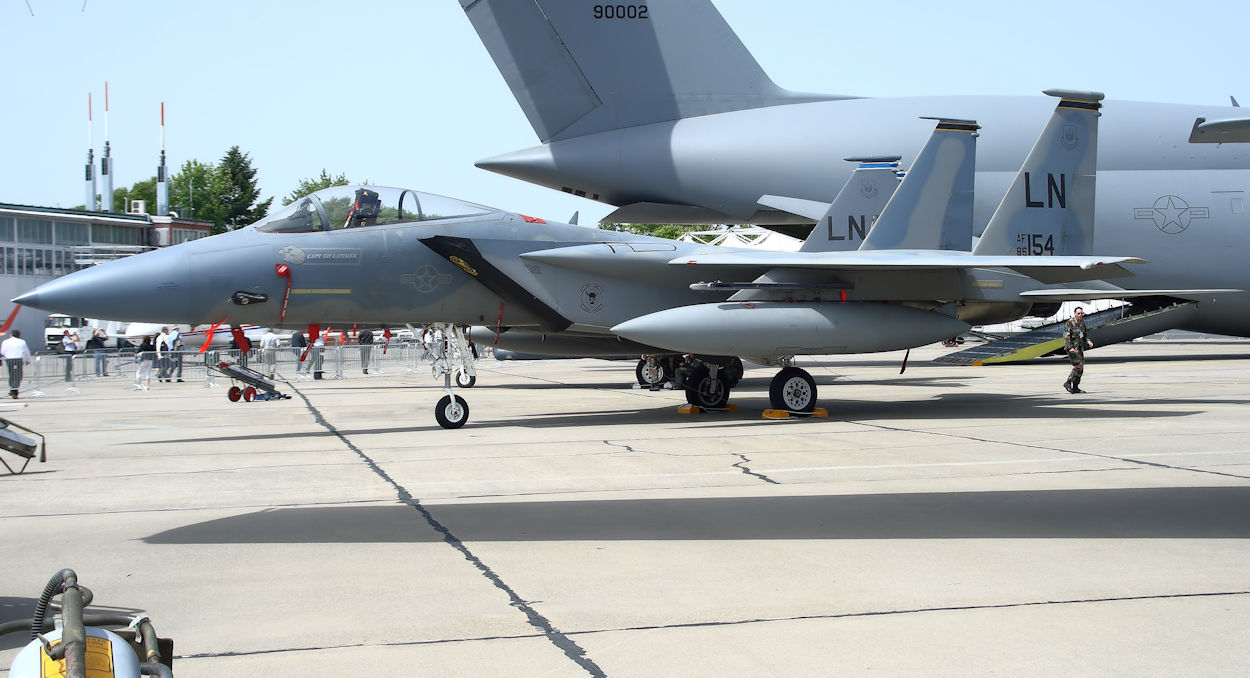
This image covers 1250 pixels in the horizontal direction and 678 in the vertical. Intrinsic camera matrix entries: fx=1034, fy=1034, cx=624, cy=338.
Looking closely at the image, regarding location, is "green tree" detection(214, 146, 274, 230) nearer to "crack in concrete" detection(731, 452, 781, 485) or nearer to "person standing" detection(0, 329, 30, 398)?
"person standing" detection(0, 329, 30, 398)

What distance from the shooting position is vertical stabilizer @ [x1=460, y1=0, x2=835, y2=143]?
65.0ft

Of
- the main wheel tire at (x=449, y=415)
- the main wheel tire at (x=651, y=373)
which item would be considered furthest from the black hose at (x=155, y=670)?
the main wheel tire at (x=651, y=373)

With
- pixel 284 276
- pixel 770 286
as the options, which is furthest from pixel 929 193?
pixel 284 276

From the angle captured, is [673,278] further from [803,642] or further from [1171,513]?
[803,642]

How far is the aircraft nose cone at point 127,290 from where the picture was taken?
1026 centimetres

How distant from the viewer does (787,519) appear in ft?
21.0

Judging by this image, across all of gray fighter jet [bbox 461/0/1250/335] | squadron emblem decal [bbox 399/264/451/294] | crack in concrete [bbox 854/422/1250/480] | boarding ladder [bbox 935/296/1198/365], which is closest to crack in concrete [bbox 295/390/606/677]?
squadron emblem decal [bbox 399/264/451/294]

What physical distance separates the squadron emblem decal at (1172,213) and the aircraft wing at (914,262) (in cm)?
704

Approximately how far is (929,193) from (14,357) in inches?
767

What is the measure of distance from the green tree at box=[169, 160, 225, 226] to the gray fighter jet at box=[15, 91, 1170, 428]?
280 feet

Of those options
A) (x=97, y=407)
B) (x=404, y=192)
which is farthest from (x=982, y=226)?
(x=97, y=407)

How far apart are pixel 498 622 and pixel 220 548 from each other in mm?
2287

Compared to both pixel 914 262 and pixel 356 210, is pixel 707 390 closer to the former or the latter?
pixel 914 262

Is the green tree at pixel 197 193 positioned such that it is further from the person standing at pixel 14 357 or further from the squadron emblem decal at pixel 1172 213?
the squadron emblem decal at pixel 1172 213
